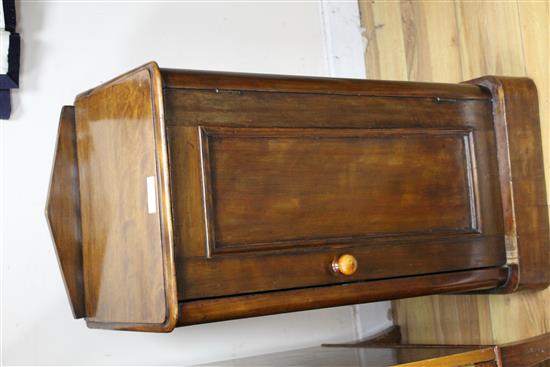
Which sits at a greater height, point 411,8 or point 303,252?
point 411,8

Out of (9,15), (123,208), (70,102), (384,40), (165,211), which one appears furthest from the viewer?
(384,40)

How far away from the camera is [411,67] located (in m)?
2.33

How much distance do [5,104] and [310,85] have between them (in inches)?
27.3

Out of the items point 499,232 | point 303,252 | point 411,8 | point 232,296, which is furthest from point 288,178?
point 411,8

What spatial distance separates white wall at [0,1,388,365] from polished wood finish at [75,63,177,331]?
23cm

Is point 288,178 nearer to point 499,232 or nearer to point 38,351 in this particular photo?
point 499,232

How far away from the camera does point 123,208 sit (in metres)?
1.60

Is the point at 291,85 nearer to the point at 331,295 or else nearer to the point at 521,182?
the point at 331,295

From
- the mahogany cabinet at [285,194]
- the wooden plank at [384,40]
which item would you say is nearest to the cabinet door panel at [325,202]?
the mahogany cabinet at [285,194]

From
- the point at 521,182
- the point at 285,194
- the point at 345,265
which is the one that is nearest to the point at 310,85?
the point at 285,194

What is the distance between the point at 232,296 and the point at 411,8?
3.57 ft

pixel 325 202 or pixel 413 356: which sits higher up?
pixel 325 202

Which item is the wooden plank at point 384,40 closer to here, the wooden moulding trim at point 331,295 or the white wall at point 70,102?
the white wall at point 70,102

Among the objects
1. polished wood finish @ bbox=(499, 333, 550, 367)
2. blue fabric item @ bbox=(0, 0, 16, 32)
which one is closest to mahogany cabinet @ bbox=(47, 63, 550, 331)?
polished wood finish @ bbox=(499, 333, 550, 367)
